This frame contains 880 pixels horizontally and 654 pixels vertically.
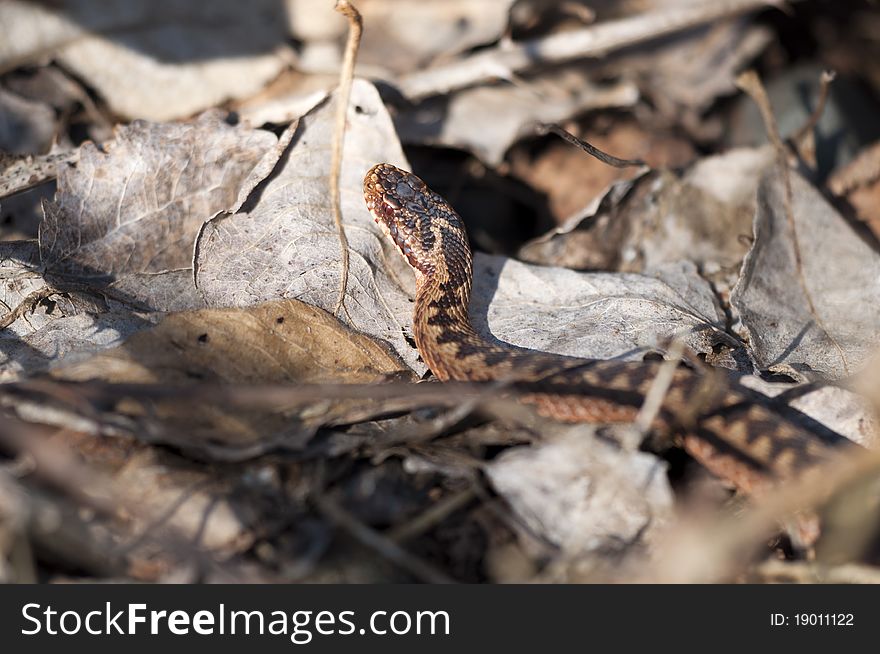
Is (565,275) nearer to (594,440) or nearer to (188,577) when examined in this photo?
(594,440)

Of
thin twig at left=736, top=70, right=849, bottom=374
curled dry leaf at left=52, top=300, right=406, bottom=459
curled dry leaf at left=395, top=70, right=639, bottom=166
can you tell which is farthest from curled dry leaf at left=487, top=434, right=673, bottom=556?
curled dry leaf at left=395, top=70, right=639, bottom=166

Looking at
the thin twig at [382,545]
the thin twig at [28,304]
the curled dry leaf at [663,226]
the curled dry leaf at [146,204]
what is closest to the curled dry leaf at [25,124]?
the curled dry leaf at [146,204]

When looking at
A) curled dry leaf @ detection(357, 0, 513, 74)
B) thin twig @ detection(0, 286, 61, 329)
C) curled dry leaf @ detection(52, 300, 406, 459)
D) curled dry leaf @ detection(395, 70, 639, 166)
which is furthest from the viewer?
curled dry leaf @ detection(357, 0, 513, 74)

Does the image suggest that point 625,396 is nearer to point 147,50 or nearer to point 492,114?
point 492,114

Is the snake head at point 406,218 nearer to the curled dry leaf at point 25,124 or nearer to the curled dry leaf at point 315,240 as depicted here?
the curled dry leaf at point 315,240

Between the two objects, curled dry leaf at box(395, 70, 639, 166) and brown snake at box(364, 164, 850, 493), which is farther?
curled dry leaf at box(395, 70, 639, 166)

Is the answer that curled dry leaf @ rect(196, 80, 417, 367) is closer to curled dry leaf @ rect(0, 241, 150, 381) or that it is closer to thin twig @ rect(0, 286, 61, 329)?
curled dry leaf @ rect(0, 241, 150, 381)

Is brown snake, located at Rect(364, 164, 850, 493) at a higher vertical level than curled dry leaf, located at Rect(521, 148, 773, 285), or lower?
lower

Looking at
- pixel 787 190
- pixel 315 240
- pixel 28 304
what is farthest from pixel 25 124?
pixel 787 190
